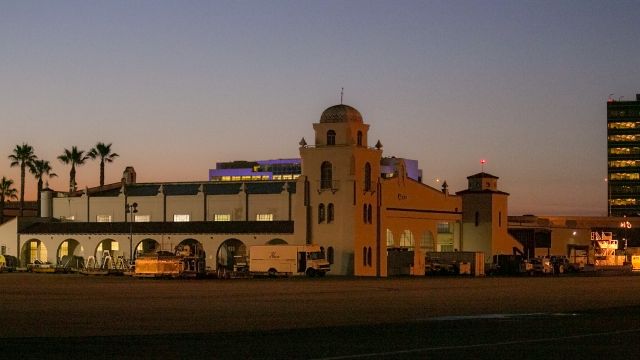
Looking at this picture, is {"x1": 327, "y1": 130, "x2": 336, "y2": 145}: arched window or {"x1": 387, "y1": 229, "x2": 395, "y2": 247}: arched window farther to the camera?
{"x1": 387, "y1": 229, "x2": 395, "y2": 247}: arched window

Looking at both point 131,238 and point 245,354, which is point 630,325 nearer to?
point 245,354

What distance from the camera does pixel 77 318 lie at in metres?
37.8

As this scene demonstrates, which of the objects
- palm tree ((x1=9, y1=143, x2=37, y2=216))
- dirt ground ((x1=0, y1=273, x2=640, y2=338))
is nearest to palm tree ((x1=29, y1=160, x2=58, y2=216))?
palm tree ((x1=9, y1=143, x2=37, y2=216))

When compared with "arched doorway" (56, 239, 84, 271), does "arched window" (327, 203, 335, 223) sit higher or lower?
higher

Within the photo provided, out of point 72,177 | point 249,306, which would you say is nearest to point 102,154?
point 72,177

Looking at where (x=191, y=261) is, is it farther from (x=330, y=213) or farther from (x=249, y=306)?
(x=249, y=306)

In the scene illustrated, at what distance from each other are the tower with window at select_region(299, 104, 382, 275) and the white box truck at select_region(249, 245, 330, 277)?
5431 millimetres

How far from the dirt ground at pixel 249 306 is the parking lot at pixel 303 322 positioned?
0.05 meters

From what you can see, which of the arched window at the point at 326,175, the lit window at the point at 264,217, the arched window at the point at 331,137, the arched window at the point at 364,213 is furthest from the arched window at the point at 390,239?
the arched window at the point at 331,137

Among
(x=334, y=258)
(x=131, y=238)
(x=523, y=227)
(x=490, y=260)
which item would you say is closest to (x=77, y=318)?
(x=334, y=258)

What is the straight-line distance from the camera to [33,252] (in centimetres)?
12262

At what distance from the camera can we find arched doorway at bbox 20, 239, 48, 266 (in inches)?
4732

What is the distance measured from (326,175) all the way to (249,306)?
193 ft

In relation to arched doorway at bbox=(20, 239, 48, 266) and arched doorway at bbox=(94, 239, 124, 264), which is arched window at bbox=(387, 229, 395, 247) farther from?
arched doorway at bbox=(20, 239, 48, 266)
